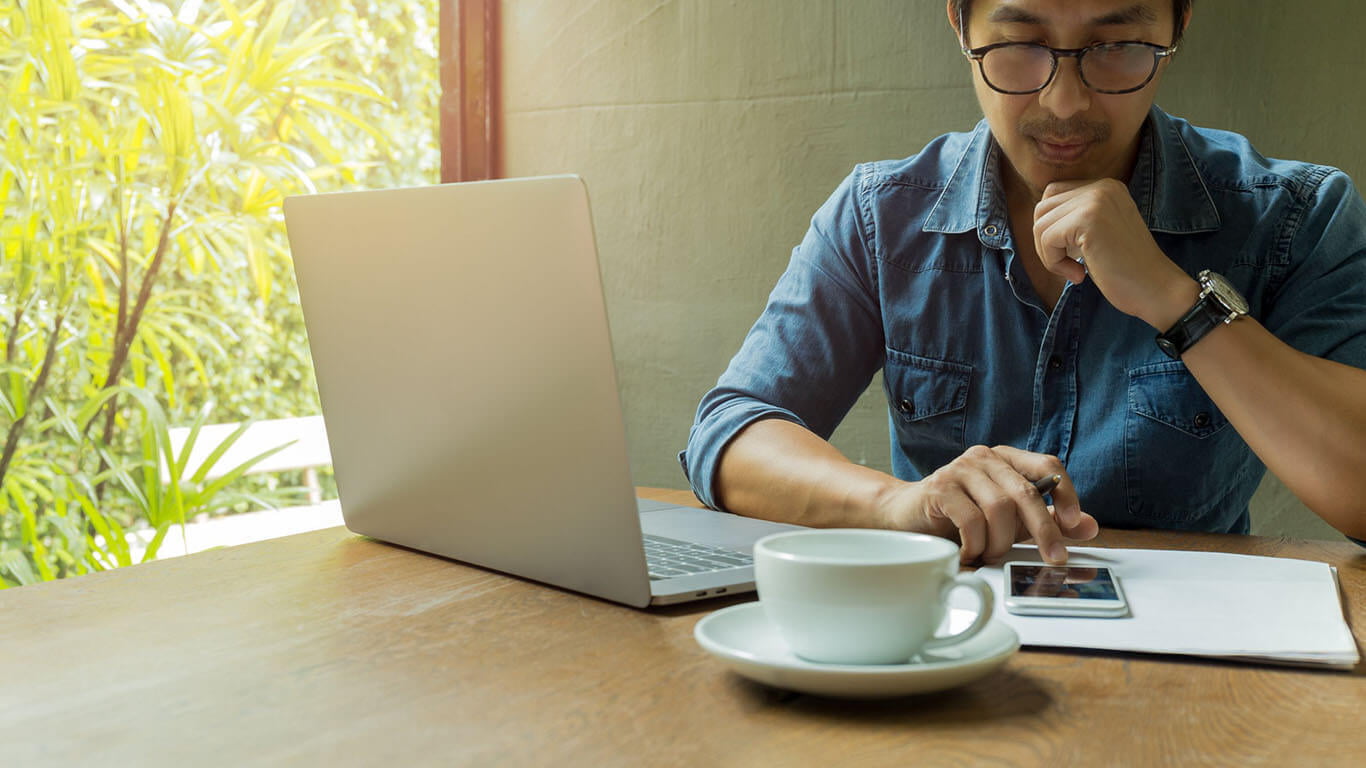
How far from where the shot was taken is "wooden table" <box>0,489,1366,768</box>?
21.5 inches

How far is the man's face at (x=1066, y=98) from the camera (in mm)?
1222

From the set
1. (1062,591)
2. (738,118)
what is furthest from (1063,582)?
(738,118)

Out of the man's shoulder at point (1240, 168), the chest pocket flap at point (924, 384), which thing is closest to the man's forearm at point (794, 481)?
the chest pocket flap at point (924, 384)

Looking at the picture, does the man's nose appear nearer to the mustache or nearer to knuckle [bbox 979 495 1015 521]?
the mustache

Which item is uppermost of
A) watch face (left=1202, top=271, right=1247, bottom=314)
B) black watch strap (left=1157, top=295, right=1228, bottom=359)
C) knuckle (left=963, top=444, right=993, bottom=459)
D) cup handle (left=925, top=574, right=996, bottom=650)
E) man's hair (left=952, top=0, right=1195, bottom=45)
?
man's hair (left=952, top=0, right=1195, bottom=45)

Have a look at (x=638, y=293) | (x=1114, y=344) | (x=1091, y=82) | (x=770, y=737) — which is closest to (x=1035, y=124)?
(x=1091, y=82)

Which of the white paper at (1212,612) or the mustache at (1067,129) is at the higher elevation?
the mustache at (1067,129)

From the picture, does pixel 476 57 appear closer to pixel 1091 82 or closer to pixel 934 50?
pixel 934 50

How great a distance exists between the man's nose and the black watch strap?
27 cm

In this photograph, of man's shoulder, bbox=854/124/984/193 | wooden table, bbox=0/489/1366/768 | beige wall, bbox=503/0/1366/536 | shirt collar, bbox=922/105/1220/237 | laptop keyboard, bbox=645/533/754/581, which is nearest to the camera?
wooden table, bbox=0/489/1366/768

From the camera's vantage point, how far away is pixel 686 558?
0.92 metres

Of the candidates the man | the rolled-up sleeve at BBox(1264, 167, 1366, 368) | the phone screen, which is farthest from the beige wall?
the phone screen

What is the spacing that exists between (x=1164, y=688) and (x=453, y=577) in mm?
533

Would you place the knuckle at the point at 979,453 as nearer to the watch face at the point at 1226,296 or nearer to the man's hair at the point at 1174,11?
the watch face at the point at 1226,296
